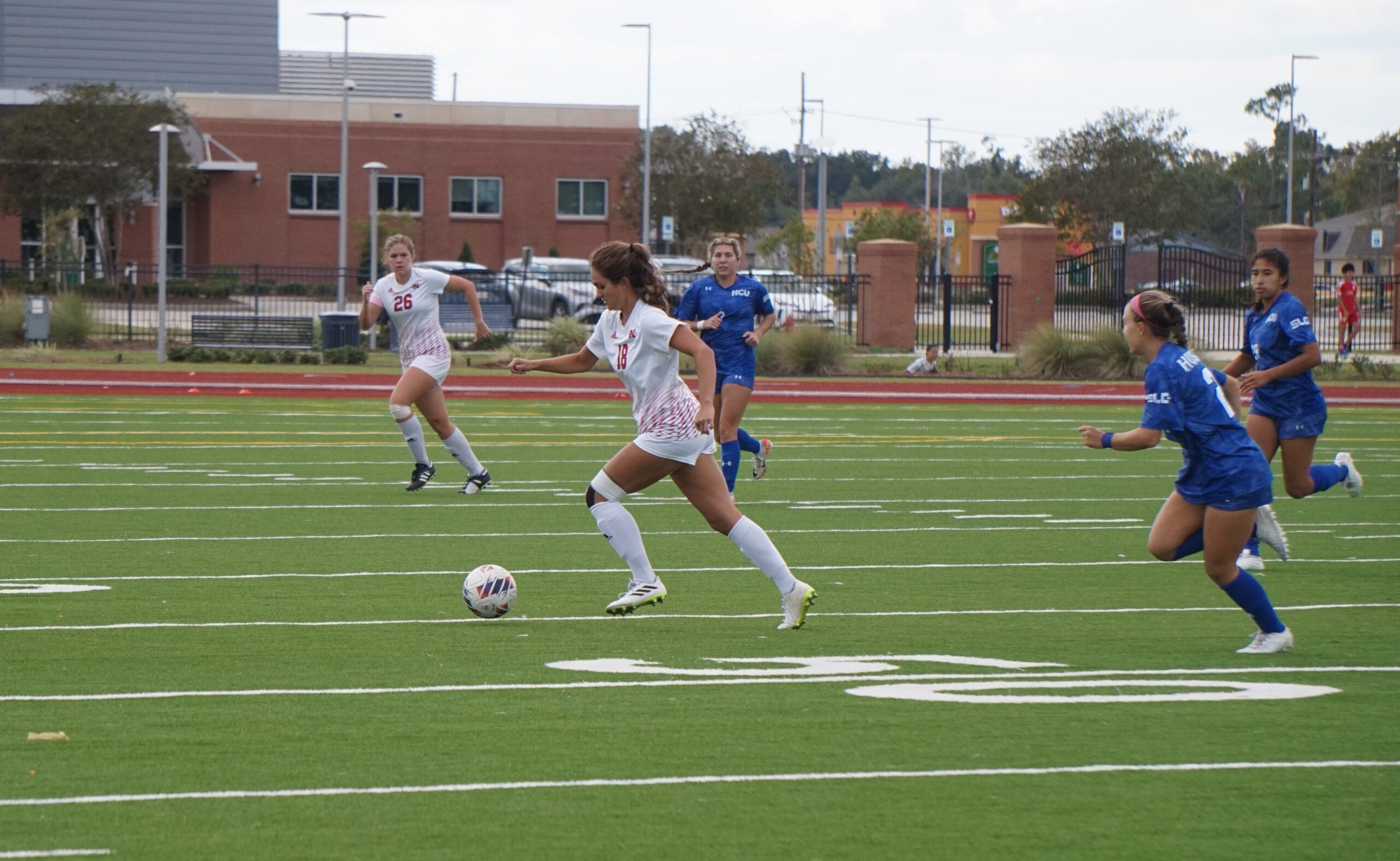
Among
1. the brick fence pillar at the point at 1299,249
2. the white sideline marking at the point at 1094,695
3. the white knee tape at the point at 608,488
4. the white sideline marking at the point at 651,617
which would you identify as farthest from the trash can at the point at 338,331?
the white sideline marking at the point at 1094,695

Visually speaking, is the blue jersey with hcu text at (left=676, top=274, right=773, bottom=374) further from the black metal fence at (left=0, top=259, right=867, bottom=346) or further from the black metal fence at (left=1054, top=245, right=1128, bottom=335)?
the black metal fence at (left=1054, top=245, right=1128, bottom=335)

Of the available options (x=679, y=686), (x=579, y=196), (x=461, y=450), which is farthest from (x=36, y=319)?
(x=579, y=196)

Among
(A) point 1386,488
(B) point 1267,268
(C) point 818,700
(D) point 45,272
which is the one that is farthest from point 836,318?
(C) point 818,700

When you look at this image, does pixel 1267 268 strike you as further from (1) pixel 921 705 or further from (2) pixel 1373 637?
(1) pixel 921 705

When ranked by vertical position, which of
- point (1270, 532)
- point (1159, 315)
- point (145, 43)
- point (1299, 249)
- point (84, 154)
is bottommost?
point (1270, 532)

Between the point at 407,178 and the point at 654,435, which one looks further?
the point at 407,178

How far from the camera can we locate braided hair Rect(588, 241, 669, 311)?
799 centimetres

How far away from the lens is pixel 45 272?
1459 inches

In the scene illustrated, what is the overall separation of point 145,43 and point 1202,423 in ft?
272

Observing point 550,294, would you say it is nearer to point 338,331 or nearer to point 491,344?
point 491,344

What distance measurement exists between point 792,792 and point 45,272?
35.3 m

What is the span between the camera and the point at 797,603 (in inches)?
316

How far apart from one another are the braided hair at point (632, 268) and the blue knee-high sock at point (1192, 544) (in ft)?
8.79

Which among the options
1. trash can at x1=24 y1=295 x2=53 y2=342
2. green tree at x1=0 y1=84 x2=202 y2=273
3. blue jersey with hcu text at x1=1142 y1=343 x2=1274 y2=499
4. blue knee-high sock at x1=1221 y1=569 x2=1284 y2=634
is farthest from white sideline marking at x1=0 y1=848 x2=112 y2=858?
green tree at x1=0 y1=84 x2=202 y2=273
